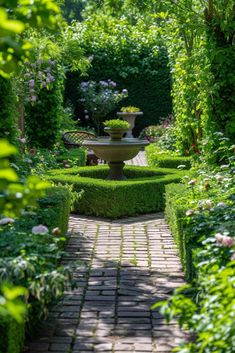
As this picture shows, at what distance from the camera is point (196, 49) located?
11477mm

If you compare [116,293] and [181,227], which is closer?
[116,293]

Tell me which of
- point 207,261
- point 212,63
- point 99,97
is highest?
point 212,63

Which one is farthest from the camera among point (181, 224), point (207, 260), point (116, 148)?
point (116, 148)

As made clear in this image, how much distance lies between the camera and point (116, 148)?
1072 cm

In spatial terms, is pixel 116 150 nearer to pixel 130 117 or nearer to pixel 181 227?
pixel 181 227

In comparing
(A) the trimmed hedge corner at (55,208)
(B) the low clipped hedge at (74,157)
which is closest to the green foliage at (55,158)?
(B) the low clipped hedge at (74,157)

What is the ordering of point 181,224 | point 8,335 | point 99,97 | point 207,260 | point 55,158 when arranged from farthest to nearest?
point 99,97 → point 55,158 → point 181,224 → point 207,260 → point 8,335

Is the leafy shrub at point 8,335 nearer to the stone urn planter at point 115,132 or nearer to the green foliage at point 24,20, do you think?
the green foliage at point 24,20

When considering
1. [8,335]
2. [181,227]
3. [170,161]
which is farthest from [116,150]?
→ [8,335]

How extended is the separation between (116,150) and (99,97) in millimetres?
9173

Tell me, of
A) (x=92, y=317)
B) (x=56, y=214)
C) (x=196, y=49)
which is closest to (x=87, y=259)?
(x=56, y=214)

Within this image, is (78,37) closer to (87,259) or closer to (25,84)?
(25,84)

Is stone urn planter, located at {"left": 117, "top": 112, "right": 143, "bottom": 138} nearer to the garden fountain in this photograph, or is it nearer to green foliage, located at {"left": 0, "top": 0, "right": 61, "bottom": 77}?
the garden fountain

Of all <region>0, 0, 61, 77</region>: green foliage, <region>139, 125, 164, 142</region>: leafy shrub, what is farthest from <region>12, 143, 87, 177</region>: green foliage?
<region>0, 0, 61, 77</region>: green foliage
